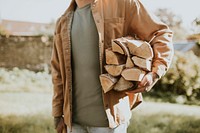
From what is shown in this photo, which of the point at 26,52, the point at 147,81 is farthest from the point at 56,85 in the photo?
the point at 26,52

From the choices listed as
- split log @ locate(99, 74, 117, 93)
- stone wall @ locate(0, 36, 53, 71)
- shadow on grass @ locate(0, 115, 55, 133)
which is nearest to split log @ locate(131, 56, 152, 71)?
split log @ locate(99, 74, 117, 93)

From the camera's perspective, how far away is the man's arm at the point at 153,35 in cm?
146

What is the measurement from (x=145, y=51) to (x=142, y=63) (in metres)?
0.05

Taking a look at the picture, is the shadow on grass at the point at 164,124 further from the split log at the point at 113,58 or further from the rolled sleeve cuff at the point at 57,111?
the split log at the point at 113,58

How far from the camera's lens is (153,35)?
151 cm

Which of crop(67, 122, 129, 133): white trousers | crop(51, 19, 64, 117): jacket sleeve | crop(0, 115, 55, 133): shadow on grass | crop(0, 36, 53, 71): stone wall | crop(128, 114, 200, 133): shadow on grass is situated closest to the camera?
crop(67, 122, 129, 133): white trousers

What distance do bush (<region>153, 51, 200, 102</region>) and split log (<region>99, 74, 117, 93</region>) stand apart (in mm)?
1749

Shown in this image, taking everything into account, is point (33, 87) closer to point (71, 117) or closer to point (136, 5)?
point (71, 117)

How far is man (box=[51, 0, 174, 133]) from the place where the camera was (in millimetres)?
1501

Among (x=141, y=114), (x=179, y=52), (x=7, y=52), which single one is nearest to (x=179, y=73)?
(x=179, y=52)

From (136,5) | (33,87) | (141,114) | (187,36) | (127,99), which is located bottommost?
(141,114)

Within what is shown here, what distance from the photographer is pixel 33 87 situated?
136 inches

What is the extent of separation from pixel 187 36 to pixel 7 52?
1.67 metres

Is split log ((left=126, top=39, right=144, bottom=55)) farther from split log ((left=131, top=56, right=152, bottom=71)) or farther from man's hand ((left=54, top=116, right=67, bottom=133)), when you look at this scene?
man's hand ((left=54, top=116, right=67, bottom=133))
